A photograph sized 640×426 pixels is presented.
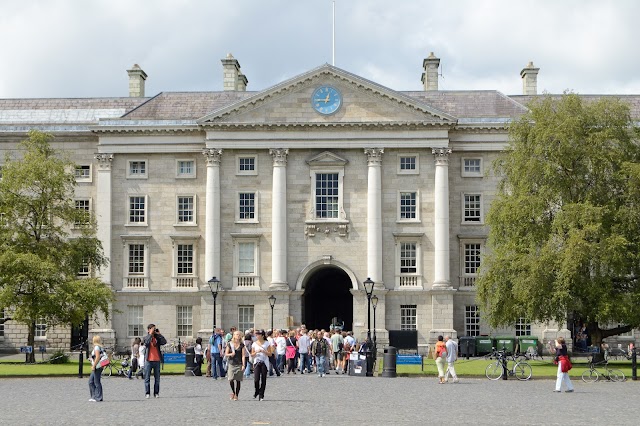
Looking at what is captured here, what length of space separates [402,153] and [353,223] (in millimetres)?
4981

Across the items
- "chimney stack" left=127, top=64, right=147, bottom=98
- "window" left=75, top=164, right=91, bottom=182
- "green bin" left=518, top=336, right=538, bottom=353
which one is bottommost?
"green bin" left=518, top=336, right=538, bottom=353

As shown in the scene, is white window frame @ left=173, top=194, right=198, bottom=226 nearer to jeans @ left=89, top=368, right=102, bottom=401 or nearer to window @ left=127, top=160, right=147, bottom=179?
window @ left=127, top=160, right=147, bottom=179

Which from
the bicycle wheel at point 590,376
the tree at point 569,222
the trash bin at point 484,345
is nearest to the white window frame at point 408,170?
the trash bin at point 484,345

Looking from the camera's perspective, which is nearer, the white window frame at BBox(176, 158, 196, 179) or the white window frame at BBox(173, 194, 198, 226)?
the white window frame at BBox(173, 194, 198, 226)

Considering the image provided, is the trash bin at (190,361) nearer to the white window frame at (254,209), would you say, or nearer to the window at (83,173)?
the white window frame at (254,209)

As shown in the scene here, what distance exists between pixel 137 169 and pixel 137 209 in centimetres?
241

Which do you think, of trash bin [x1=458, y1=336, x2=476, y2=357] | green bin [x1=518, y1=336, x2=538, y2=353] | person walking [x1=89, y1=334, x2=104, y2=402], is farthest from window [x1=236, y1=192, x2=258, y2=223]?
person walking [x1=89, y1=334, x2=104, y2=402]

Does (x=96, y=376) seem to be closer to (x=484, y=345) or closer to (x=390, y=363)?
(x=390, y=363)

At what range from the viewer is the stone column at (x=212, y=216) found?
6462cm

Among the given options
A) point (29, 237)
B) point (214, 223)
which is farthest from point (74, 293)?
point (214, 223)

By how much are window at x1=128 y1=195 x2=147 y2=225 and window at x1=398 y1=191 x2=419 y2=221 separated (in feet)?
49.1

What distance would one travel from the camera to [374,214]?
212 ft

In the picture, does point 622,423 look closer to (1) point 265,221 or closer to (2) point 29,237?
(2) point 29,237

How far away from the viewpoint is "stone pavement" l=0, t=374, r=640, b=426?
25000mm
